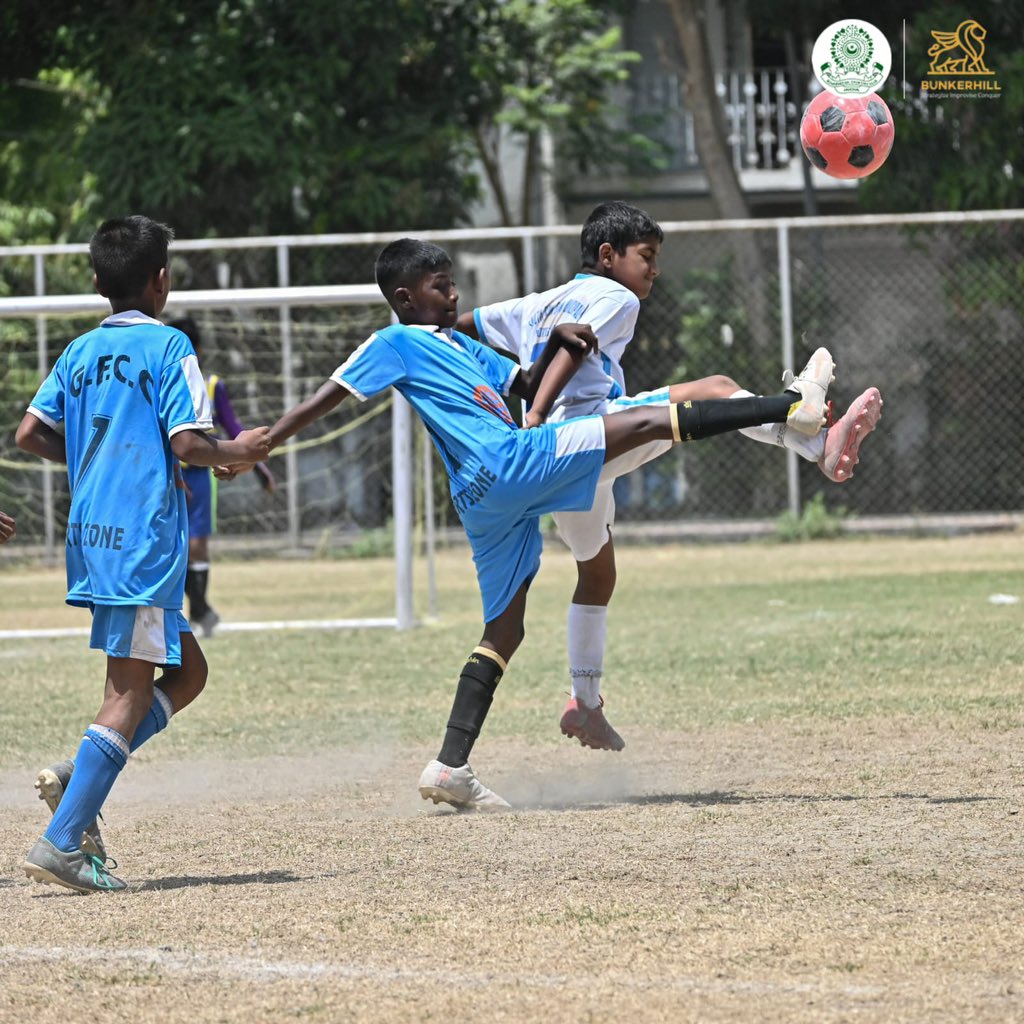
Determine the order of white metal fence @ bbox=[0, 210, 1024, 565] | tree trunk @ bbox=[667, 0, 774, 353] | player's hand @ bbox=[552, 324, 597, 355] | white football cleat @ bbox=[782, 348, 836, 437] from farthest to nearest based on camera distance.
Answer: tree trunk @ bbox=[667, 0, 774, 353]
white metal fence @ bbox=[0, 210, 1024, 565]
player's hand @ bbox=[552, 324, 597, 355]
white football cleat @ bbox=[782, 348, 836, 437]

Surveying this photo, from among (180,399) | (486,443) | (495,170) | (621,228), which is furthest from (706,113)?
(180,399)

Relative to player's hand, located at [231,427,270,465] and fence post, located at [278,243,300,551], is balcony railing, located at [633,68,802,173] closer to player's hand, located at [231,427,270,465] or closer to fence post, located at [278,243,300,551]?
fence post, located at [278,243,300,551]

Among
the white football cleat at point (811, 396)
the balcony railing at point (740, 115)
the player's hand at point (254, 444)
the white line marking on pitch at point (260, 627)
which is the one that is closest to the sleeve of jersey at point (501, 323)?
the white football cleat at point (811, 396)

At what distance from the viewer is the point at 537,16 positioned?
20.4 metres

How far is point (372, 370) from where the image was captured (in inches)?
216

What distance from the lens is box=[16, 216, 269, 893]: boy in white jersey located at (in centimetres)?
462

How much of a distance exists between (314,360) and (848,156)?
1031 centimetres

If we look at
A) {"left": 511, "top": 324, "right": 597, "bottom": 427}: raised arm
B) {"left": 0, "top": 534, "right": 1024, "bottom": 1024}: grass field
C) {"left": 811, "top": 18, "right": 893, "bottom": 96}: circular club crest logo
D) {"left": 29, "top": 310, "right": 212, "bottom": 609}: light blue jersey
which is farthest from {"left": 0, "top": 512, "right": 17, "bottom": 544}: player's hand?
{"left": 811, "top": 18, "right": 893, "bottom": 96}: circular club crest logo

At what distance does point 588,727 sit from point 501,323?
1.49 metres

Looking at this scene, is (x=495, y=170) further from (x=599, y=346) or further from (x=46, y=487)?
(x=599, y=346)

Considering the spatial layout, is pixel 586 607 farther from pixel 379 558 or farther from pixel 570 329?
pixel 379 558

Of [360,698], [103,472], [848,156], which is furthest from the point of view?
[360,698]

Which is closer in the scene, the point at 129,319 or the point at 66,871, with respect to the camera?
the point at 66,871

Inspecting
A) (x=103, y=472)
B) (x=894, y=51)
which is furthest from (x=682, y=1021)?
(x=894, y=51)
